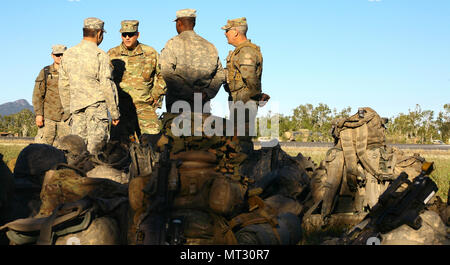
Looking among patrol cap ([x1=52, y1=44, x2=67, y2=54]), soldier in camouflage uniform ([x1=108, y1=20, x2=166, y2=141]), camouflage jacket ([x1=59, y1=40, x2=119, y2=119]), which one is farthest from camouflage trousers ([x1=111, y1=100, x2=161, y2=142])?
patrol cap ([x1=52, y1=44, x2=67, y2=54])

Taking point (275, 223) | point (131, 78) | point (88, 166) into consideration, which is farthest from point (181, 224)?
point (131, 78)

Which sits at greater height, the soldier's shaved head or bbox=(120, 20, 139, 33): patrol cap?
bbox=(120, 20, 139, 33): patrol cap

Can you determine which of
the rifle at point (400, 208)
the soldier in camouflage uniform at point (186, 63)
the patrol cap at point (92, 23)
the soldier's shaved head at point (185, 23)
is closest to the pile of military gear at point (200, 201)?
the rifle at point (400, 208)

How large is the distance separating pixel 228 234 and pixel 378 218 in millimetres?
1500

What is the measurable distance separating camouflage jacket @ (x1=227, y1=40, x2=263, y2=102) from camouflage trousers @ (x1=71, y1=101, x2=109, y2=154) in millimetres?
2294

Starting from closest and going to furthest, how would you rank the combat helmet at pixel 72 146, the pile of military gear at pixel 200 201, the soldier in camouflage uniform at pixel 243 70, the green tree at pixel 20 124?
the pile of military gear at pixel 200 201 → the combat helmet at pixel 72 146 → the soldier in camouflage uniform at pixel 243 70 → the green tree at pixel 20 124

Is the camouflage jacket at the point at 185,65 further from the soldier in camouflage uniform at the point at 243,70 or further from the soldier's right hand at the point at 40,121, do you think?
the soldier's right hand at the point at 40,121

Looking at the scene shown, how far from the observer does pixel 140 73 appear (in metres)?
10.7

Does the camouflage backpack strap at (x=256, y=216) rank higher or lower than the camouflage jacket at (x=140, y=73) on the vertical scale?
lower

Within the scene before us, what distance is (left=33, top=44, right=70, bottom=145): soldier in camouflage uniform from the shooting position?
450 inches

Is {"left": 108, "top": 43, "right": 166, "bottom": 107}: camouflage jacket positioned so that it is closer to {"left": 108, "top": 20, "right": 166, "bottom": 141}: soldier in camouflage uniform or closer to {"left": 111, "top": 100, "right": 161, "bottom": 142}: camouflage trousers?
{"left": 108, "top": 20, "right": 166, "bottom": 141}: soldier in camouflage uniform

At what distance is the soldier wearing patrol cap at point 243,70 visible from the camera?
389 inches

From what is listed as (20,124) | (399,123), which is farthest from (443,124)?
(20,124)
